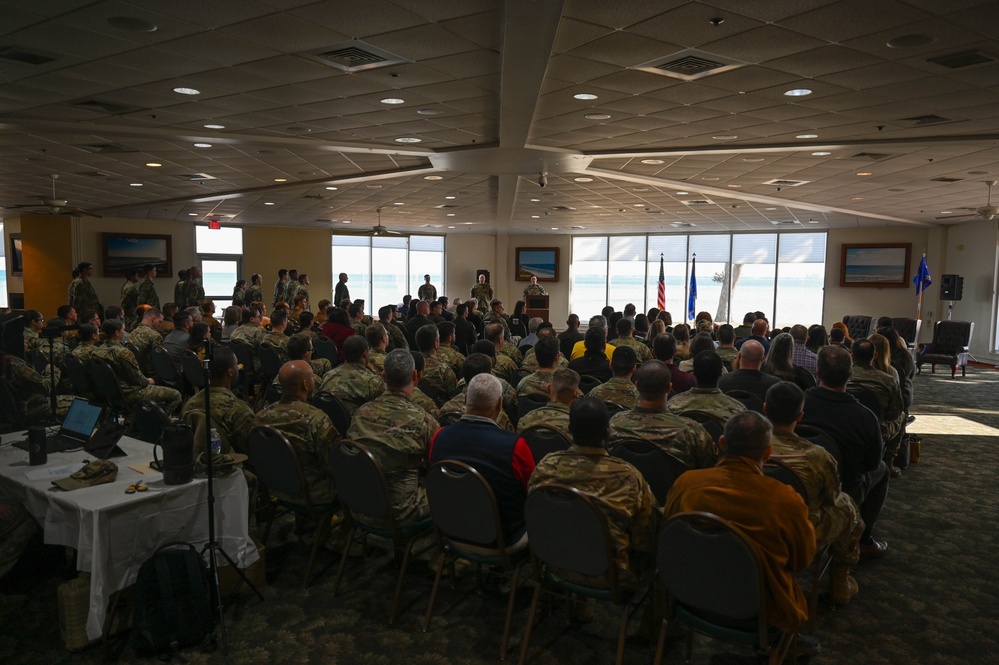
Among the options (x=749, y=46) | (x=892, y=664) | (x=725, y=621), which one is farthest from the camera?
(x=749, y=46)

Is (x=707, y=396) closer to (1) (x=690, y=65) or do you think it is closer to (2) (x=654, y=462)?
(2) (x=654, y=462)

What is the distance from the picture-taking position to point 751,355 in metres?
4.92

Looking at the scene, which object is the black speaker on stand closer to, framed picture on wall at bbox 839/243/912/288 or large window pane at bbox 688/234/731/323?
framed picture on wall at bbox 839/243/912/288

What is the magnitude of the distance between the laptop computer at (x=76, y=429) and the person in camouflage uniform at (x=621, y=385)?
330 cm

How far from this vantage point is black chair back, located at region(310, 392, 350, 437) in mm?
4770

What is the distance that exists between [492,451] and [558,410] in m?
0.86

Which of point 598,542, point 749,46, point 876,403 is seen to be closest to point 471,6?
point 749,46

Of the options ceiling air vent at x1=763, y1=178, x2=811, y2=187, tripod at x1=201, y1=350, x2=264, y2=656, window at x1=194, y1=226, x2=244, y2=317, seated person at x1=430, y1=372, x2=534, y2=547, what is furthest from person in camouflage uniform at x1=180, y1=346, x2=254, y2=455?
window at x1=194, y1=226, x2=244, y2=317

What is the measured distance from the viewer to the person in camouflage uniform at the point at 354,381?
502 cm

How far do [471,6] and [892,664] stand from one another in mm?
4293

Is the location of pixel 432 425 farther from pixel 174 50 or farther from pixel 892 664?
pixel 174 50

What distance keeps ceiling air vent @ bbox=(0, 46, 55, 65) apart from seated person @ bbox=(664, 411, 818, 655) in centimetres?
550

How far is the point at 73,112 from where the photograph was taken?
6.58 metres

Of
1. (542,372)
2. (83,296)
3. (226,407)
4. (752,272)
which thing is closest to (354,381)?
(226,407)
